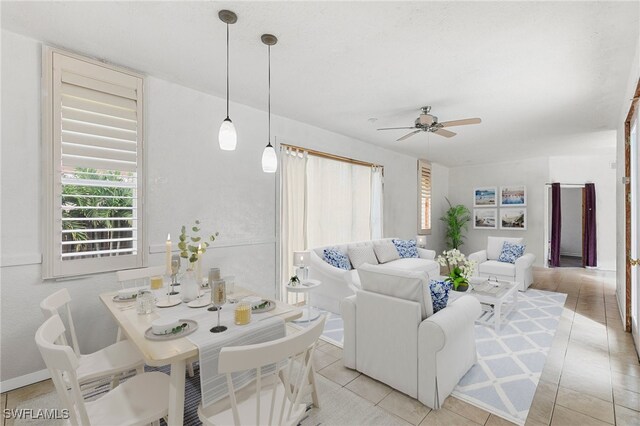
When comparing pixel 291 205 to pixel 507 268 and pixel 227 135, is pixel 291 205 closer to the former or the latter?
pixel 227 135

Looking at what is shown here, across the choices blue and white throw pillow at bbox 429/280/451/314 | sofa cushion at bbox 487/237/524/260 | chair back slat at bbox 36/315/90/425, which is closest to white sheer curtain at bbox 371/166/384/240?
sofa cushion at bbox 487/237/524/260

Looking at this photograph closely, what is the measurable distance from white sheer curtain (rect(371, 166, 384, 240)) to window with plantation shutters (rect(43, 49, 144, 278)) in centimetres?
435

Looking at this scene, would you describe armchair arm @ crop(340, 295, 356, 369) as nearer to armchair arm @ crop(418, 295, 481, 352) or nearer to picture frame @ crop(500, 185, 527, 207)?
armchair arm @ crop(418, 295, 481, 352)

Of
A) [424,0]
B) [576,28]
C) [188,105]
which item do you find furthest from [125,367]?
[576,28]

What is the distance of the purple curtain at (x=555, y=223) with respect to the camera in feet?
24.7

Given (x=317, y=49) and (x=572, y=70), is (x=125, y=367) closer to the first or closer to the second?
(x=317, y=49)

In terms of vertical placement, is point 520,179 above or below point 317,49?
below

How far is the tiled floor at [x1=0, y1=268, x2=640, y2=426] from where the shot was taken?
2113 mm

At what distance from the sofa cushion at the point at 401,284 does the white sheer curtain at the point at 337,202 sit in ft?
7.85

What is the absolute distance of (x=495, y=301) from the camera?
3.62 m

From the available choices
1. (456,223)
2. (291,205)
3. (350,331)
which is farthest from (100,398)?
(456,223)

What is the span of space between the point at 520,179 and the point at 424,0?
301 inches

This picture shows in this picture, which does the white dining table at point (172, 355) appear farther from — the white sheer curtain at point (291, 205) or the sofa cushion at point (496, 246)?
the sofa cushion at point (496, 246)

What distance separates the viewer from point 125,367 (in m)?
1.89
